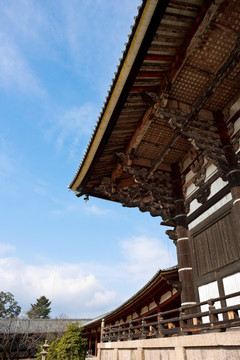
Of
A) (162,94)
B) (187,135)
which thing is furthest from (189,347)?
(162,94)

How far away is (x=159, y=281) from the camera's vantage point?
10703 mm

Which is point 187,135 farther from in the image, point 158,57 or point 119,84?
point 119,84

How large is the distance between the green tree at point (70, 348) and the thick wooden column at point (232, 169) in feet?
64.6

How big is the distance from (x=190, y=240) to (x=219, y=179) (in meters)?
2.13

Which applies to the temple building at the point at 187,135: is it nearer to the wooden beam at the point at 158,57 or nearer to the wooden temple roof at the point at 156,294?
the wooden beam at the point at 158,57

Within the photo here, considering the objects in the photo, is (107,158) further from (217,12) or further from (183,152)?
(217,12)

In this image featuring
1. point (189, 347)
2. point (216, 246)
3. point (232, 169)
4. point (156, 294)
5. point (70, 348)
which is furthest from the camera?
point (70, 348)

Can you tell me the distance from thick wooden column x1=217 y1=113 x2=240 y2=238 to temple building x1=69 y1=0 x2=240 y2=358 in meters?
0.02

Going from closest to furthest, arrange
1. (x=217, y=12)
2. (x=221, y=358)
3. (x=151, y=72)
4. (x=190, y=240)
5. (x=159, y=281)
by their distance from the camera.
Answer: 1. (x=221, y=358)
2. (x=217, y=12)
3. (x=151, y=72)
4. (x=190, y=240)
5. (x=159, y=281)

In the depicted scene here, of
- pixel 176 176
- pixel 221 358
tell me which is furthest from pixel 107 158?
pixel 221 358

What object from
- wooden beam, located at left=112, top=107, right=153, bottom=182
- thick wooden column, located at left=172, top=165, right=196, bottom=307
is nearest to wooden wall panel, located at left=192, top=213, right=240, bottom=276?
thick wooden column, located at left=172, top=165, right=196, bottom=307

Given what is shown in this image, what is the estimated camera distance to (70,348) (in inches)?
838

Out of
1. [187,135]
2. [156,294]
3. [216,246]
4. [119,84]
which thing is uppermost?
[119,84]

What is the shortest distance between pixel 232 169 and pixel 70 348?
2045 cm
